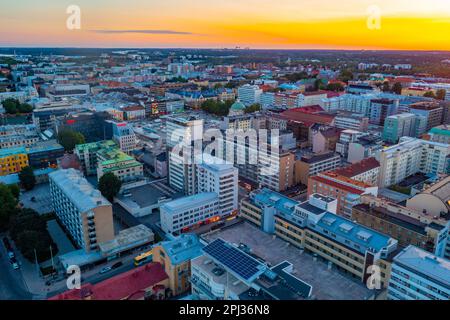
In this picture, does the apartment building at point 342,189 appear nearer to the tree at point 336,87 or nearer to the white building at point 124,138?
the white building at point 124,138

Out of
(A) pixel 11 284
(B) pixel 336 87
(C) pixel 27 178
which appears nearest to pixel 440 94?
(B) pixel 336 87

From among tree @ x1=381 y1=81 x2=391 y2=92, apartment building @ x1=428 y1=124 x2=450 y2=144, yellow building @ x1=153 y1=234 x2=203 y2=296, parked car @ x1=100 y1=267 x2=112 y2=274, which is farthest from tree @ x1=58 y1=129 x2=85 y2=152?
tree @ x1=381 y1=81 x2=391 y2=92

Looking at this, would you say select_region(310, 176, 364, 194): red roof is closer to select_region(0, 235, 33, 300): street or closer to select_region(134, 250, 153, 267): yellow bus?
select_region(134, 250, 153, 267): yellow bus

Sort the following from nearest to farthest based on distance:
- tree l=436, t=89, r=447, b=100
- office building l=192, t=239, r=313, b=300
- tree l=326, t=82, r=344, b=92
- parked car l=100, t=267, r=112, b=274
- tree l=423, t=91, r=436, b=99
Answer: office building l=192, t=239, r=313, b=300 → parked car l=100, t=267, r=112, b=274 → tree l=436, t=89, r=447, b=100 → tree l=423, t=91, r=436, b=99 → tree l=326, t=82, r=344, b=92

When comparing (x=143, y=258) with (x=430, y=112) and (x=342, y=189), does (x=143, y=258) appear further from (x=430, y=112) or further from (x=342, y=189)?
(x=430, y=112)

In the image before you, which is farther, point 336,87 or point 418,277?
point 336,87
